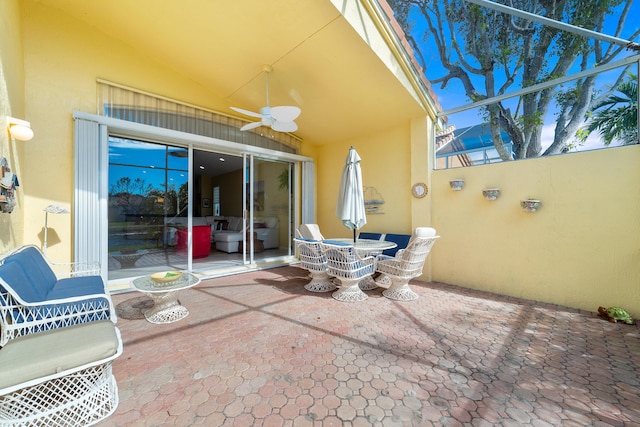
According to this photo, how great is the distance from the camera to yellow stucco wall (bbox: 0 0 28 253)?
8.70 feet

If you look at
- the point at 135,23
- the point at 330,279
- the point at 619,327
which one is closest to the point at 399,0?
the point at 135,23

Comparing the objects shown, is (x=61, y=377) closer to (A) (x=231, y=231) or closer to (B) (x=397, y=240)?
(B) (x=397, y=240)

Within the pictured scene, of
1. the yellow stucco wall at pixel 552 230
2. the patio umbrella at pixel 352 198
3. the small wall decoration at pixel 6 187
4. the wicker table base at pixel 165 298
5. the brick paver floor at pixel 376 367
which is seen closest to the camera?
the brick paver floor at pixel 376 367

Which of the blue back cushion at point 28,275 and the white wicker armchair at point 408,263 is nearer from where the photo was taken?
the blue back cushion at point 28,275

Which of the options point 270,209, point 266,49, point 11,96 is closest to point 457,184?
point 266,49

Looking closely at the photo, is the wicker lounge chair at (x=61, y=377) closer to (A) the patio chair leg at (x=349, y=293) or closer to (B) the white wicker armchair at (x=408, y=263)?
(A) the patio chair leg at (x=349, y=293)

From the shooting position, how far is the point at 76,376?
167 centimetres

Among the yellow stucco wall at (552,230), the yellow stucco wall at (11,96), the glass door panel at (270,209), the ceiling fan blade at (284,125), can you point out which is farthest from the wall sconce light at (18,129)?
the yellow stucco wall at (552,230)

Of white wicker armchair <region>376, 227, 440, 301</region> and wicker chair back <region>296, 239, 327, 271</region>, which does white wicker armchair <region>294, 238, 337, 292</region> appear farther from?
white wicker armchair <region>376, 227, 440, 301</region>

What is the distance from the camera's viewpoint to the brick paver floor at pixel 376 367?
1784mm

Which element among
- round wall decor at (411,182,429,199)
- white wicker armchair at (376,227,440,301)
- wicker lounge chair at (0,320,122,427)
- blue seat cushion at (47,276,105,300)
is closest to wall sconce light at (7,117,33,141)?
blue seat cushion at (47,276,105,300)

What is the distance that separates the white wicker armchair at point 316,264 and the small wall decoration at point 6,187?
3.43 metres

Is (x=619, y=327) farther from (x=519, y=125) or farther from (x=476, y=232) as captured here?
(x=519, y=125)

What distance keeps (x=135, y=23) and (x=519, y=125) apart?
7.31 m
